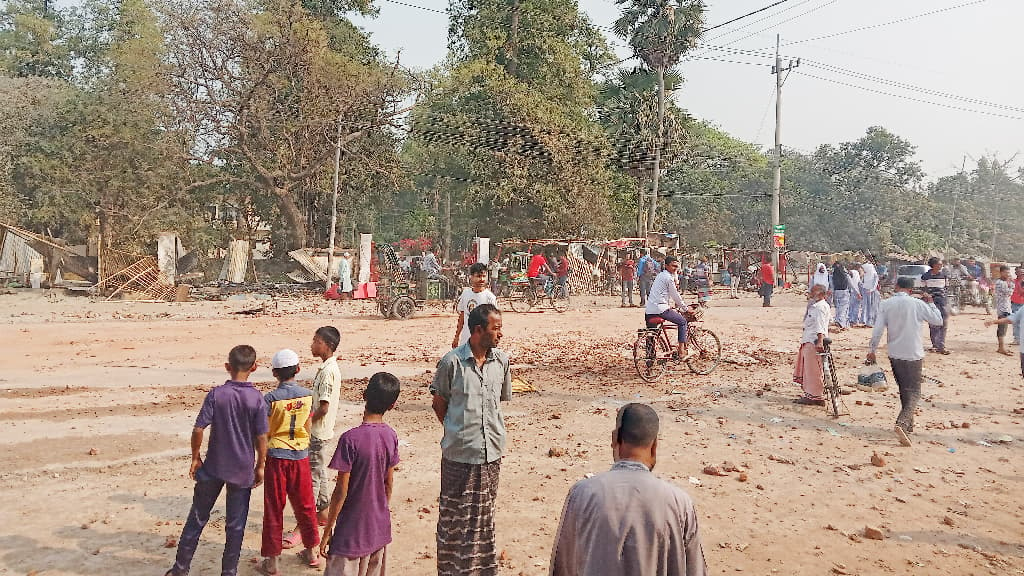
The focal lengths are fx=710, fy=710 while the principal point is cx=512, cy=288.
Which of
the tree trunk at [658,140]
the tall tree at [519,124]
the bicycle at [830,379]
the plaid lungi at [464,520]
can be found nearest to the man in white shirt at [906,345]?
Result: the bicycle at [830,379]

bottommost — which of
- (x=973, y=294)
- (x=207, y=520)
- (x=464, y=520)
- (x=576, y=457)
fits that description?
(x=576, y=457)

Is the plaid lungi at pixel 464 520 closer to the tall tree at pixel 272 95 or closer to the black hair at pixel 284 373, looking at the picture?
the black hair at pixel 284 373

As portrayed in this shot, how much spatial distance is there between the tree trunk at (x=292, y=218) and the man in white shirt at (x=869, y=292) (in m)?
23.4

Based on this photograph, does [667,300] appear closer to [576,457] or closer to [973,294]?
[576,457]

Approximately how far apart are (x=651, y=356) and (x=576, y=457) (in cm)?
434

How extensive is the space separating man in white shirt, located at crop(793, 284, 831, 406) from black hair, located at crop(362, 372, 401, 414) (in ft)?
23.6

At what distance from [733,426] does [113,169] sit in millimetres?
29626

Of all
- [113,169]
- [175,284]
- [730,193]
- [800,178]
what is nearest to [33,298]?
[175,284]

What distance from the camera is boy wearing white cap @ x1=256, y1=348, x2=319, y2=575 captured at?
455 cm

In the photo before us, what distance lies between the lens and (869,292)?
19062 millimetres

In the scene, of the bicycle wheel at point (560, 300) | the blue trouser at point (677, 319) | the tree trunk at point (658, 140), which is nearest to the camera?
the blue trouser at point (677, 319)

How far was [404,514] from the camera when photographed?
5.78m

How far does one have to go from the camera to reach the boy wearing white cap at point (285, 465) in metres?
4.55

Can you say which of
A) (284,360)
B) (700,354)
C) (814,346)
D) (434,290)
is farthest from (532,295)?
(284,360)
